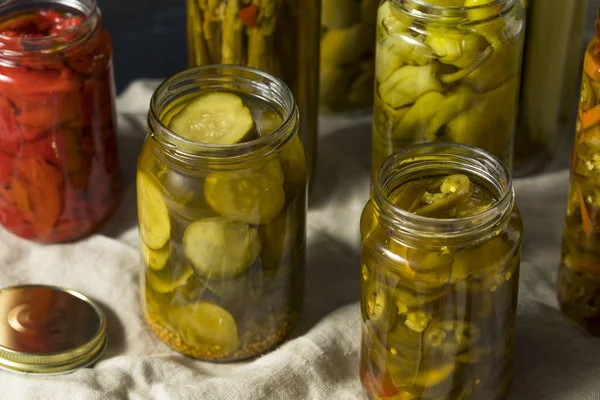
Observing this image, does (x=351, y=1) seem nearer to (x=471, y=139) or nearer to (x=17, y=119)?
(x=471, y=139)

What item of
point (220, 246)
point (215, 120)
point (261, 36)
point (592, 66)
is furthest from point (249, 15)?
point (592, 66)

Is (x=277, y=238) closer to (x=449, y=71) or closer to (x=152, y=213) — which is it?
(x=152, y=213)

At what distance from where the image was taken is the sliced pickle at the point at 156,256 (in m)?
1.24

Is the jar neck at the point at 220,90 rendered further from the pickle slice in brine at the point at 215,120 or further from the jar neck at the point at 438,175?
the jar neck at the point at 438,175

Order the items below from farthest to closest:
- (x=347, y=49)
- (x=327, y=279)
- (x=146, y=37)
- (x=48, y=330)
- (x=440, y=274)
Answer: (x=146, y=37)
(x=347, y=49)
(x=327, y=279)
(x=48, y=330)
(x=440, y=274)

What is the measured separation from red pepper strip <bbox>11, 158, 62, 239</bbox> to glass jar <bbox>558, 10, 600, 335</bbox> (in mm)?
625

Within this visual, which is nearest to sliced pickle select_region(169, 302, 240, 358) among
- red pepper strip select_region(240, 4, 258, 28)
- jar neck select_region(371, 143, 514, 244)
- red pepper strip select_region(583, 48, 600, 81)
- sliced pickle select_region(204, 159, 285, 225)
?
sliced pickle select_region(204, 159, 285, 225)

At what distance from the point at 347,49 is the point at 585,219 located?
Result: 1.57ft

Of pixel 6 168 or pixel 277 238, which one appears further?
pixel 6 168

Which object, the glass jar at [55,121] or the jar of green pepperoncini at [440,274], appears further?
the glass jar at [55,121]

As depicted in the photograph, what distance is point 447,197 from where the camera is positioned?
1.11 metres

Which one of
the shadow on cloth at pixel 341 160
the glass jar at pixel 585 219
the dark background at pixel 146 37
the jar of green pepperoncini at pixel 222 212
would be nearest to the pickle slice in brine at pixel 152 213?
the jar of green pepperoncini at pixel 222 212

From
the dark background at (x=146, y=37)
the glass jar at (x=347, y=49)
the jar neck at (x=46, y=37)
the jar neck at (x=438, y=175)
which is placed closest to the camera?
the jar neck at (x=438, y=175)

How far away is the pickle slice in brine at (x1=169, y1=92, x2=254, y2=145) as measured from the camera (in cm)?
119
